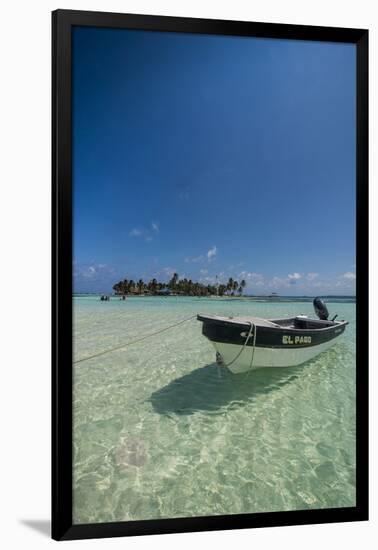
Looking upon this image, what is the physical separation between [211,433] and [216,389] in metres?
0.31

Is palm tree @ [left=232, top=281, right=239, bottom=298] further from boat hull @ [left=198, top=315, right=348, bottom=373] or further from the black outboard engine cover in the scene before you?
the black outboard engine cover

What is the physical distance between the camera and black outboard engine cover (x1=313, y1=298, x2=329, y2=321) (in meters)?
2.18

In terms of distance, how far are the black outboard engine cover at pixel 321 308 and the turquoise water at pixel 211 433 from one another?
0.13 feet

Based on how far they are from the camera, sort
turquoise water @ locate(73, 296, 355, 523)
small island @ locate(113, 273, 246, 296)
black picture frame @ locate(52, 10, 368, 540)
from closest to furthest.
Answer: black picture frame @ locate(52, 10, 368, 540)
turquoise water @ locate(73, 296, 355, 523)
small island @ locate(113, 273, 246, 296)

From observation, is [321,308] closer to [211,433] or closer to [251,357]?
[251,357]

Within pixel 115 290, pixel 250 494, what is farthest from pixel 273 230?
pixel 250 494

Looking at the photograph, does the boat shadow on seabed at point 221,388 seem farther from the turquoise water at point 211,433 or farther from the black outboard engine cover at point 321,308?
the black outboard engine cover at point 321,308

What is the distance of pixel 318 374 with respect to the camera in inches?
88.0

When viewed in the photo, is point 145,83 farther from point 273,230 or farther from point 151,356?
point 151,356

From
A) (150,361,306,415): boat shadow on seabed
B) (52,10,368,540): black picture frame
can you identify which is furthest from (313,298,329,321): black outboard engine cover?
(52,10,368,540): black picture frame

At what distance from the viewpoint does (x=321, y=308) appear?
2.19 m

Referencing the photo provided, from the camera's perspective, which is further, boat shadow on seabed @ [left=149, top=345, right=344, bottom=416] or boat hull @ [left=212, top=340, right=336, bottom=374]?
boat hull @ [left=212, top=340, right=336, bottom=374]

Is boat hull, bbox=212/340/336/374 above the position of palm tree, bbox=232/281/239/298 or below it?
below

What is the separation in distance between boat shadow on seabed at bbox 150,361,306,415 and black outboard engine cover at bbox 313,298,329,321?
439mm
